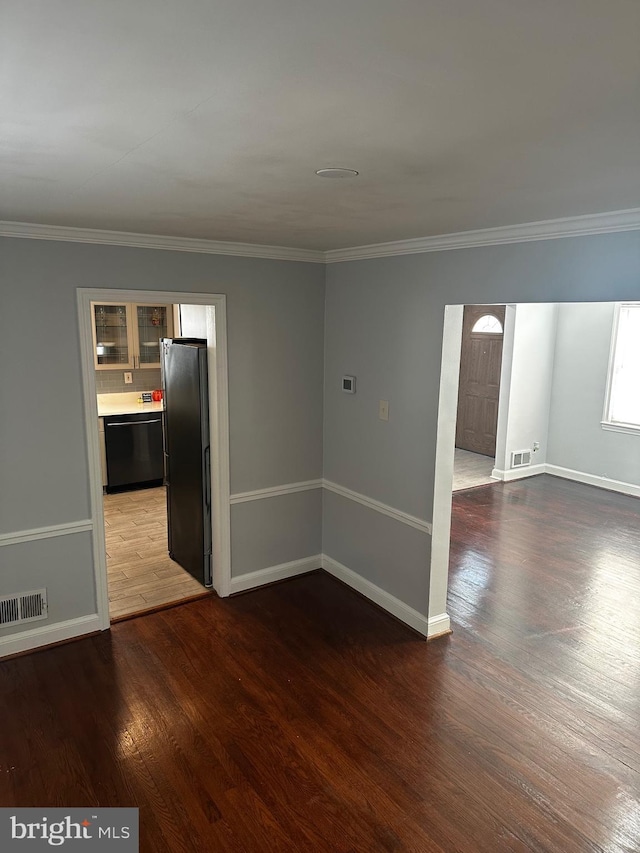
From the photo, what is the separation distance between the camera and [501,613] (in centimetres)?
418

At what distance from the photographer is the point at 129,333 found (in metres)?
6.76

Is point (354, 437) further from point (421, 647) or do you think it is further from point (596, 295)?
point (596, 295)

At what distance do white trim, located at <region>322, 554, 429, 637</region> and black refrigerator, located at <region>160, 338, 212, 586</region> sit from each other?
1.00 meters

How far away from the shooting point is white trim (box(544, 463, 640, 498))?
7.02m

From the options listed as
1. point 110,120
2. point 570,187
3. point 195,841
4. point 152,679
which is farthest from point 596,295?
point 152,679

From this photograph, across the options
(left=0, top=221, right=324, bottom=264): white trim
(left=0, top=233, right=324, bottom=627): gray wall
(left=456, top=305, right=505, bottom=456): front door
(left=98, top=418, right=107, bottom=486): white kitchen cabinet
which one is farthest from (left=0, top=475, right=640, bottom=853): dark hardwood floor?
(left=456, top=305, right=505, bottom=456): front door

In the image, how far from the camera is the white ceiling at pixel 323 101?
91 cm

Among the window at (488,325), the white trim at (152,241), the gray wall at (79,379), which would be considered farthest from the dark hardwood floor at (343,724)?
the window at (488,325)

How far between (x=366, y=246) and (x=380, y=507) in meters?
1.82

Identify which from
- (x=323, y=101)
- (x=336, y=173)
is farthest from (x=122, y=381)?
(x=323, y=101)

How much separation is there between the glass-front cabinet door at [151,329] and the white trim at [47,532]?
363cm

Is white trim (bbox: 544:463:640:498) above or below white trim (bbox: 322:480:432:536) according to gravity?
below

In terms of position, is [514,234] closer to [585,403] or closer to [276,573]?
[276,573]

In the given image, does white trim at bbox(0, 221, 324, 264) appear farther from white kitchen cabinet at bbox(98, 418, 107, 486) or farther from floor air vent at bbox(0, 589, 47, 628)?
white kitchen cabinet at bbox(98, 418, 107, 486)
